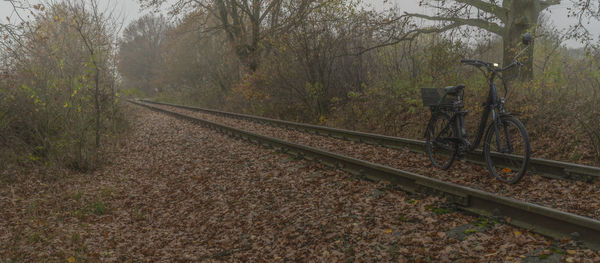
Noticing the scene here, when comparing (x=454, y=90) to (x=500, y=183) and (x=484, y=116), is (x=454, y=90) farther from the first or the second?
(x=500, y=183)

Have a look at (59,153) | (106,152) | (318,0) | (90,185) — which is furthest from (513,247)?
(318,0)

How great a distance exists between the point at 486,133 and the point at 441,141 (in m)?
1.03

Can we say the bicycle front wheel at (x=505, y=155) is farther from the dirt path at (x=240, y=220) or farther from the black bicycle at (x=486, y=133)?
the dirt path at (x=240, y=220)

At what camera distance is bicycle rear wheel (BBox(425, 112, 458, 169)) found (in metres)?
6.32

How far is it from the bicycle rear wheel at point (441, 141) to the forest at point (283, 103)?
0.89 metres

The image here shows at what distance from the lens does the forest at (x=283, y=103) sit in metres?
5.57

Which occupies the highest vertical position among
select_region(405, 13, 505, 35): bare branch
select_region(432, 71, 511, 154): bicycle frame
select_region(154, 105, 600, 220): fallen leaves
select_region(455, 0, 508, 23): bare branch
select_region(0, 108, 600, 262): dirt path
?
select_region(455, 0, 508, 23): bare branch

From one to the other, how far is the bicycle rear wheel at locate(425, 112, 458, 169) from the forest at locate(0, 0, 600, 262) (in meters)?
0.89

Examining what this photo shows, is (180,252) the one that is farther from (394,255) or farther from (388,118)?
(388,118)

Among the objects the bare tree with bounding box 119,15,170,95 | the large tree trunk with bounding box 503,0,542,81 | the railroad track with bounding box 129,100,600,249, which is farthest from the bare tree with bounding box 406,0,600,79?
the bare tree with bounding box 119,15,170,95

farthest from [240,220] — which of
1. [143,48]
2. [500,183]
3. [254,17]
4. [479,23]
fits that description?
[143,48]

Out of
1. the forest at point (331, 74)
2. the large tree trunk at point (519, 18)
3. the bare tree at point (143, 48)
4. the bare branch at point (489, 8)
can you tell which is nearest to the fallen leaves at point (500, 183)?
the forest at point (331, 74)

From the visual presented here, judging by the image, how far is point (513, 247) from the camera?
353cm

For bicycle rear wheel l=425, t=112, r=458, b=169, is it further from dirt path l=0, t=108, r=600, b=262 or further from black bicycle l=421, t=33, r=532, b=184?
dirt path l=0, t=108, r=600, b=262
